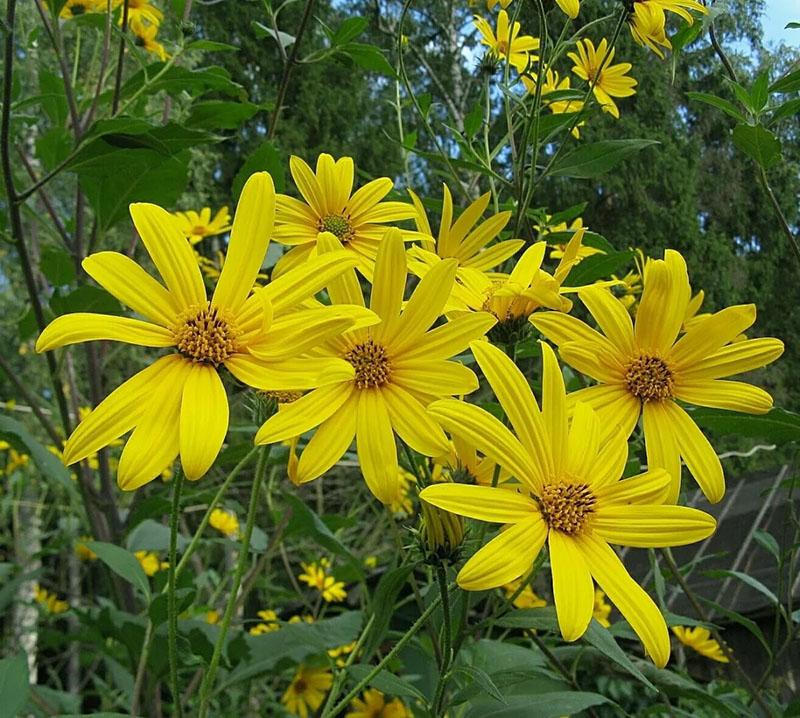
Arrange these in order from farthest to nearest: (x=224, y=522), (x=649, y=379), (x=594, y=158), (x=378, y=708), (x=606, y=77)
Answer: (x=224, y=522), (x=378, y=708), (x=606, y=77), (x=594, y=158), (x=649, y=379)

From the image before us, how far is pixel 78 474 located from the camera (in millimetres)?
734

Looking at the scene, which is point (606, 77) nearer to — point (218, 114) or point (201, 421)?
point (218, 114)

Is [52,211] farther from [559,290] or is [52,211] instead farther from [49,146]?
[559,290]

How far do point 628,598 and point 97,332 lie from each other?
0.26m

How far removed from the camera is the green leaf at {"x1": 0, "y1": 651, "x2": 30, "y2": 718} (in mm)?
575

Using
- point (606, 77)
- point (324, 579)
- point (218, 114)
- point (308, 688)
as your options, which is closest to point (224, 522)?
point (324, 579)

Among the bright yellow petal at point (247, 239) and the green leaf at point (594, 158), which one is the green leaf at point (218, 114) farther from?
the bright yellow petal at point (247, 239)

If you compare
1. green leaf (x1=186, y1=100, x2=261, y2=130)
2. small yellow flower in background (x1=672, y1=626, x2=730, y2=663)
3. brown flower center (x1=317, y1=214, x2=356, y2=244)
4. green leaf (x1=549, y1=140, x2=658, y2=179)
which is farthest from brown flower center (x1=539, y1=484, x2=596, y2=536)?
small yellow flower in background (x1=672, y1=626, x2=730, y2=663)

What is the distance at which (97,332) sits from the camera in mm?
349

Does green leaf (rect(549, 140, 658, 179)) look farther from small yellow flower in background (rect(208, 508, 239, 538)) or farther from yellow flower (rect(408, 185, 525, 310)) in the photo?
small yellow flower in background (rect(208, 508, 239, 538))

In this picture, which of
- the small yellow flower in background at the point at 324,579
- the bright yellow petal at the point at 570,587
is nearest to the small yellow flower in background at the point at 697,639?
the small yellow flower in background at the point at 324,579

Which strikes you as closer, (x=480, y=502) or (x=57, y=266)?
(x=480, y=502)

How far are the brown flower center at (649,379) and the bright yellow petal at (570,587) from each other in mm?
107

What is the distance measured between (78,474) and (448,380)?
1.59 ft
